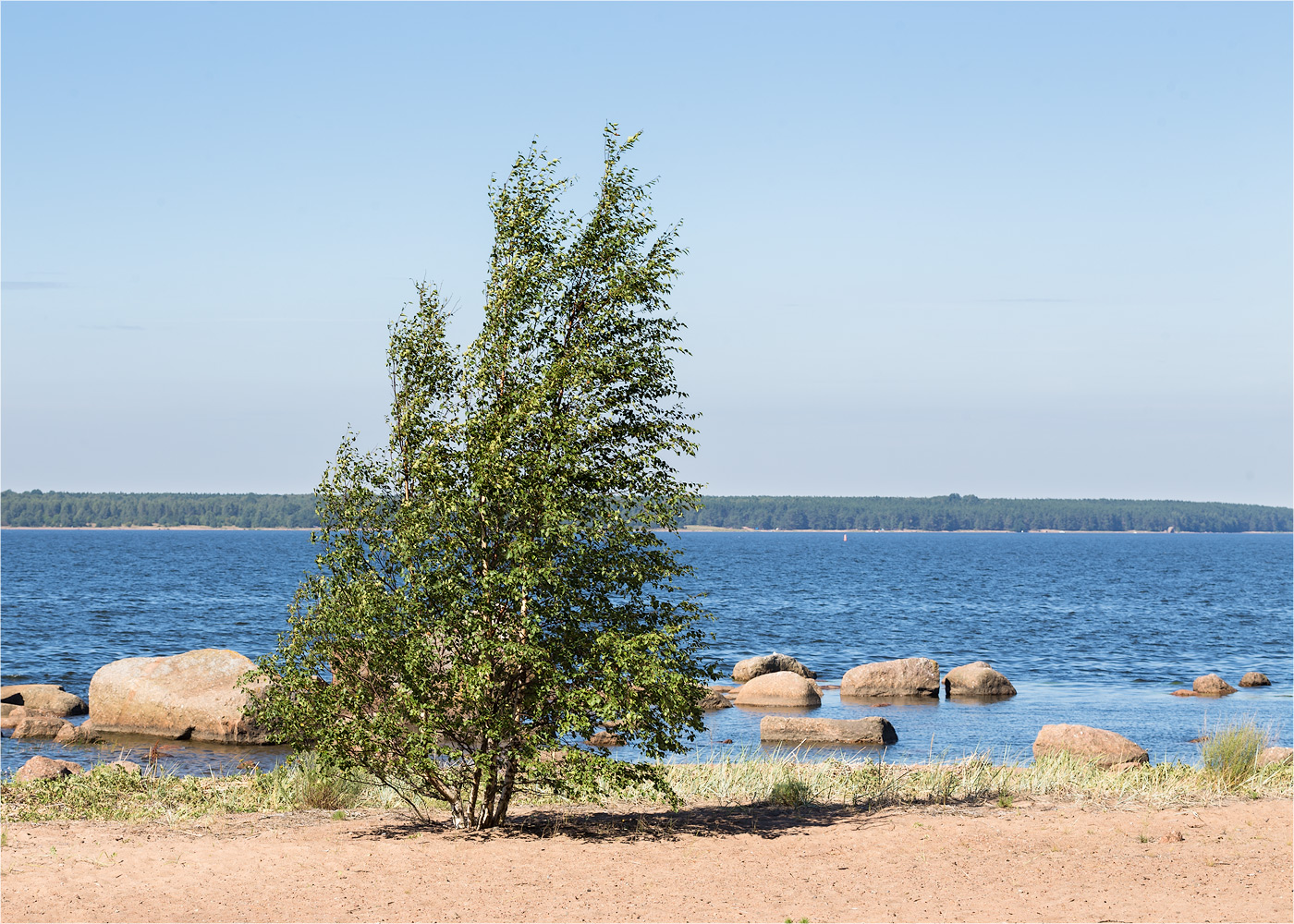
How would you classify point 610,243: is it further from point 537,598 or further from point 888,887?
point 888,887

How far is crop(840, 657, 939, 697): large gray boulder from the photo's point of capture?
107 feet

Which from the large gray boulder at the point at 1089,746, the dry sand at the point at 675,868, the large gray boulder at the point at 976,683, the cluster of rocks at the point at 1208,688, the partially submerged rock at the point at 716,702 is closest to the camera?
the dry sand at the point at 675,868

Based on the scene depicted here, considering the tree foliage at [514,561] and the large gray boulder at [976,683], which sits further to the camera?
the large gray boulder at [976,683]

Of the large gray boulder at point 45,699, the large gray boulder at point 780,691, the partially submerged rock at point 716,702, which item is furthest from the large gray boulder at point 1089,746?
the large gray boulder at point 45,699

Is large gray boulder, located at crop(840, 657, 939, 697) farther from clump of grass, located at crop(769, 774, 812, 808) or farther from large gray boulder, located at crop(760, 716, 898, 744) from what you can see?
clump of grass, located at crop(769, 774, 812, 808)

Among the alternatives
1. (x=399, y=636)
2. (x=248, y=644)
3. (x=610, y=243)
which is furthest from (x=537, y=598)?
(x=248, y=644)

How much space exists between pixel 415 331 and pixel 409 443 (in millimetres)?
1180

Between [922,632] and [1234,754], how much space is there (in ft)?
117

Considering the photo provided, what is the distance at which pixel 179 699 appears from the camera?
2434 cm

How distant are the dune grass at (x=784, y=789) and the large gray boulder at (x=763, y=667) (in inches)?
720

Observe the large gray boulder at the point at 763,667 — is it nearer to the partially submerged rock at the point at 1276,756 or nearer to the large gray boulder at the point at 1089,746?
the large gray boulder at the point at 1089,746

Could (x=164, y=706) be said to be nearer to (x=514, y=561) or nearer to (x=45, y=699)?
(x=45, y=699)

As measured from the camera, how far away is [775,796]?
14367mm

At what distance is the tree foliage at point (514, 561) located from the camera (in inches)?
450
